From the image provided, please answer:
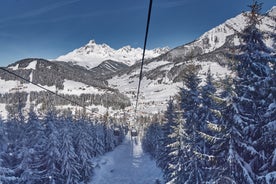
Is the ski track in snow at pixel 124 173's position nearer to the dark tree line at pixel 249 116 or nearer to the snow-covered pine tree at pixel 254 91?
the dark tree line at pixel 249 116

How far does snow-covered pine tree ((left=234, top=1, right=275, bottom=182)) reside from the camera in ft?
43.5

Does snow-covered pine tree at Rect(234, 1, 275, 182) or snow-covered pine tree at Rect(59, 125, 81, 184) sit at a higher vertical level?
snow-covered pine tree at Rect(234, 1, 275, 182)

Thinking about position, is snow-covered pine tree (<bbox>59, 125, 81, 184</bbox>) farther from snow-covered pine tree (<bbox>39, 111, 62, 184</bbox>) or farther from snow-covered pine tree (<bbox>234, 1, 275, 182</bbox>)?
snow-covered pine tree (<bbox>234, 1, 275, 182</bbox>)

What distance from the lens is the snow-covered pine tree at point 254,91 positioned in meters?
13.3

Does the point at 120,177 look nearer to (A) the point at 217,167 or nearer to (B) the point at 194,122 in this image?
(B) the point at 194,122

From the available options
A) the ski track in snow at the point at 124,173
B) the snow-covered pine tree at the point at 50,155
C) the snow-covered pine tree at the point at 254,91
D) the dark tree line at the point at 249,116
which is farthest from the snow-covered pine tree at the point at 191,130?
the ski track in snow at the point at 124,173

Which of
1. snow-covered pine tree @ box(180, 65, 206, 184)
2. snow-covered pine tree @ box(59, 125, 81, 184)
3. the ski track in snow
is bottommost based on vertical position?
the ski track in snow

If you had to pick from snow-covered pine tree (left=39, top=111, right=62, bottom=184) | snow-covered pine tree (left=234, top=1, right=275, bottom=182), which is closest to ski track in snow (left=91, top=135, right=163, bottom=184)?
snow-covered pine tree (left=39, top=111, right=62, bottom=184)

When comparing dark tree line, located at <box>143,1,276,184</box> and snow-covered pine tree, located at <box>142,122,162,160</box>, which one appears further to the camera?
snow-covered pine tree, located at <box>142,122,162,160</box>

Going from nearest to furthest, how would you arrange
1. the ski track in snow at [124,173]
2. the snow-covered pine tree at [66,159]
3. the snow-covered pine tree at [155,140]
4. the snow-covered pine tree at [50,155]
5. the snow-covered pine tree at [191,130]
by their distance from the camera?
the snow-covered pine tree at [191,130]
the snow-covered pine tree at [50,155]
the snow-covered pine tree at [66,159]
the ski track in snow at [124,173]
the snow-covered pine tree at [155,140]

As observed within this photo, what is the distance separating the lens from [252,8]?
14.6 meters

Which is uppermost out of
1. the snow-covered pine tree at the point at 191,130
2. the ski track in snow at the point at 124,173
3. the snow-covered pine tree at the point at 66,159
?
the snow-covered pine tree at the point at 191,130

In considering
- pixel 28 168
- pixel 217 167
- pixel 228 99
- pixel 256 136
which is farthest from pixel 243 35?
pixel 28 168

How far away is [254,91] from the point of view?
13.5 meters
